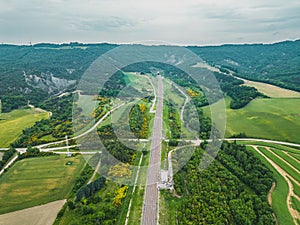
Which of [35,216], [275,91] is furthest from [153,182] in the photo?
A: [275,91]

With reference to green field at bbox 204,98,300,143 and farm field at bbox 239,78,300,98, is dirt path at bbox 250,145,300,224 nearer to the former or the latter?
green field at bbox 204,98,300,143

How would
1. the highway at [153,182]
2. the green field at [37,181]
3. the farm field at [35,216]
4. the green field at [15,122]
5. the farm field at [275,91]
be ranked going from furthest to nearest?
the farm field at [275,91] → the green field at [15,122] → the green field at [37,181] → the highway at [153,182] → the farm field at [35,216]

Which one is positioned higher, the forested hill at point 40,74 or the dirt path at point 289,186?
the forested hill at point 40,74

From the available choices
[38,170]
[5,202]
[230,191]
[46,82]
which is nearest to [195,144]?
[230,191]

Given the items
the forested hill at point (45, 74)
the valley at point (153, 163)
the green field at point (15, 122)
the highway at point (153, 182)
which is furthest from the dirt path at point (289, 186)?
the forested hill at point (45, 74)

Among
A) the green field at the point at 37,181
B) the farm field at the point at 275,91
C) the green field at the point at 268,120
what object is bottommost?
the green field at the point at 37,181

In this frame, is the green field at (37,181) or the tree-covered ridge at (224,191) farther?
the green field at (37,181)


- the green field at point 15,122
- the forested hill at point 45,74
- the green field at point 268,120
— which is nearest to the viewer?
the green field at point 268,120

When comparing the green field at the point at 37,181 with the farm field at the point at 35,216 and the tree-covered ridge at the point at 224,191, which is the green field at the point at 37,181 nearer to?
the farm field at the point at 35,216
